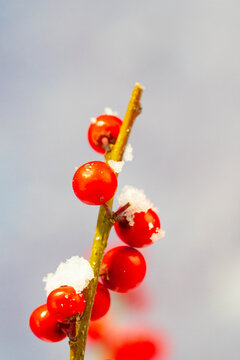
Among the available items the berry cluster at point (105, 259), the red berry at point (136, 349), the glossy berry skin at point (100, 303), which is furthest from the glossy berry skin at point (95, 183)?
the red berry at point (136, 349)

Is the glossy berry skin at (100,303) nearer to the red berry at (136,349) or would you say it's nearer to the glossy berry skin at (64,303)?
the glossy berry skin at (64,303)

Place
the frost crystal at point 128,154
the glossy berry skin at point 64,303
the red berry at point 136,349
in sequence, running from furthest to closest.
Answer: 1. the red berry at point 136,349
2. the frost crystal at point 128,154
3. the glossy berry skin at point 64,303

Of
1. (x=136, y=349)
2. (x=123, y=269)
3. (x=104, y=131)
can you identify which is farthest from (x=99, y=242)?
(x=136, y=349)

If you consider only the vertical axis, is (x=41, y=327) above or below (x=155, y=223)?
below

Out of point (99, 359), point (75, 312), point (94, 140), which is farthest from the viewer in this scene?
point (99, 359)

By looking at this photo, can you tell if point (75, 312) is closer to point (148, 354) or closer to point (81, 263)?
point (81, 263)

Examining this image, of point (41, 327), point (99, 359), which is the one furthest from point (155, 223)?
point (99, 359)

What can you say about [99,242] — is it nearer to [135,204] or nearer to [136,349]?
[135,204]
